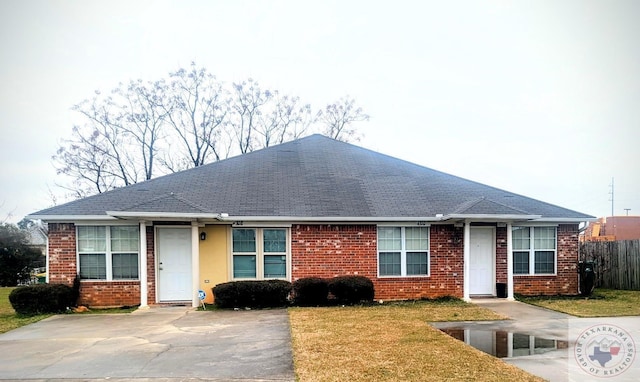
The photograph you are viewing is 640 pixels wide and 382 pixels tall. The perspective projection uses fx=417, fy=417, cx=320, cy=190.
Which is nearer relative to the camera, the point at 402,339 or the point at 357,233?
the point at 402,339

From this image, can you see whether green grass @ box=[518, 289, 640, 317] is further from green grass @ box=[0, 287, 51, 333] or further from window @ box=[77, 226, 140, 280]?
green grass @ box=[0, 287, 51, 333]

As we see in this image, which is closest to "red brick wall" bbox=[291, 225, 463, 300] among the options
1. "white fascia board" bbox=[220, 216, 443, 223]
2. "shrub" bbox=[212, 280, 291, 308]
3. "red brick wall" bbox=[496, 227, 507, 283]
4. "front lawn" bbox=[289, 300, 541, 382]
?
"white fascia board" bbox=[220, 216, 443, 223]

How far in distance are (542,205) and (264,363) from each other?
1235 cm

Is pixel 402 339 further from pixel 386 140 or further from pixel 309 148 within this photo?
pixel 386 140

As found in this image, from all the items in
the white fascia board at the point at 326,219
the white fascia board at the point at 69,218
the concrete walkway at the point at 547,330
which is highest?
the white fascia board at the point at 69,218

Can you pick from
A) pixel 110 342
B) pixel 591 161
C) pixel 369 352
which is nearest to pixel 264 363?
pixel 369 352

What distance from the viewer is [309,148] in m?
18.2

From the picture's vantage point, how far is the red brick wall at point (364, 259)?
A: 13180mm

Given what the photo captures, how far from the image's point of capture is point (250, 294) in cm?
1201

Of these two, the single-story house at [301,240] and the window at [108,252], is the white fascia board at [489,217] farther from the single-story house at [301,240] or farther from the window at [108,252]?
the window at [108,252]

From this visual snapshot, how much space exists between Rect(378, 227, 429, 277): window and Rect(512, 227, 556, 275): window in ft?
10.5

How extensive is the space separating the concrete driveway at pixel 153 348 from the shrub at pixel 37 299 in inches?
27.1

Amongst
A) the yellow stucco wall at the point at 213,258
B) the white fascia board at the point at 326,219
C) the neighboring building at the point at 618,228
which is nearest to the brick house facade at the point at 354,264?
the white fascia board at the point at 326,219

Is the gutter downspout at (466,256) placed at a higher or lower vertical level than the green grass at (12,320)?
higher
